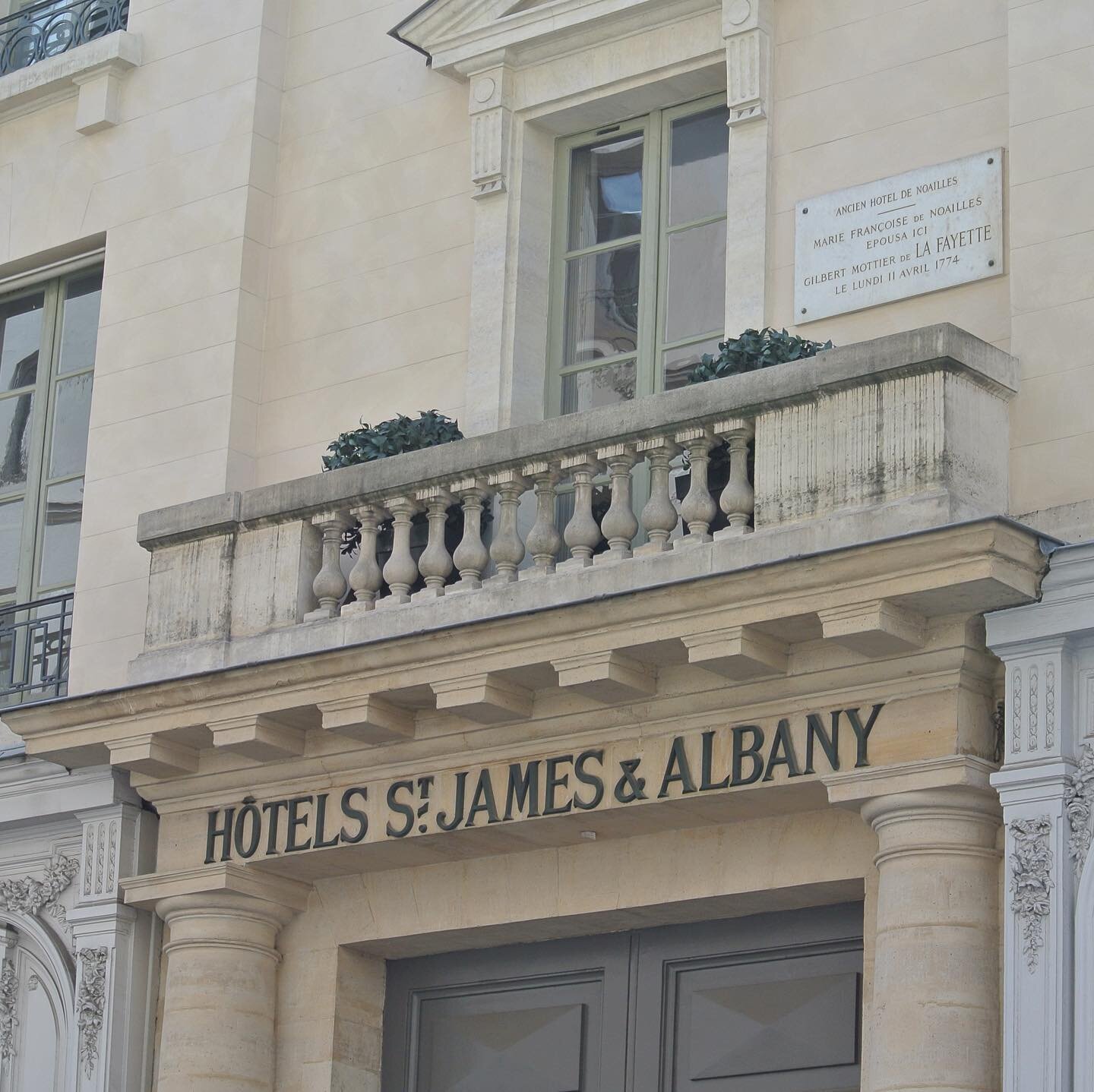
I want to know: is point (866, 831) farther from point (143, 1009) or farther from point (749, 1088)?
point (143, 1009)

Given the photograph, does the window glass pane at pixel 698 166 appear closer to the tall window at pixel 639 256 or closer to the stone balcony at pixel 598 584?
the tall window at pixel 639 256

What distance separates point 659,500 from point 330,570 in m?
1.70

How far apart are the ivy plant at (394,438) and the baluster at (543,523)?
81cm

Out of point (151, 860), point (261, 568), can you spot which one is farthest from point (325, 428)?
point (151, 860)

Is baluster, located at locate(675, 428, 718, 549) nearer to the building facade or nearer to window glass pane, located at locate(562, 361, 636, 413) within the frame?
the building facade

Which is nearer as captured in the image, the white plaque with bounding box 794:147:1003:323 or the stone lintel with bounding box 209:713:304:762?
the white plaque with bounding box 794:147:1003:323

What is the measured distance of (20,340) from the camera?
48.7ft

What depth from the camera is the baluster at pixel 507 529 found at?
1142 centimetres

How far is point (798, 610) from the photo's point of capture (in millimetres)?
10383

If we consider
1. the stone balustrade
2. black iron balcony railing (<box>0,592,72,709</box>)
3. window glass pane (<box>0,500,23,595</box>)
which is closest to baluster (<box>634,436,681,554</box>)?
the stone balustrade

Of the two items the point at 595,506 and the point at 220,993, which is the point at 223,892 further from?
the point at 595,506

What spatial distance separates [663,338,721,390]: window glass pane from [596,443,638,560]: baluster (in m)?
1.24

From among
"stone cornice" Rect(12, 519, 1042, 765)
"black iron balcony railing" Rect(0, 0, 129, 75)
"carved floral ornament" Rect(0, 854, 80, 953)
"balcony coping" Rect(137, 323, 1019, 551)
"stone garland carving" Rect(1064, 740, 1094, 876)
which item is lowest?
"stone garland carving" Rect(1064, 740, 1094, 876)

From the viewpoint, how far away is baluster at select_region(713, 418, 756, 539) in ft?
35.4
